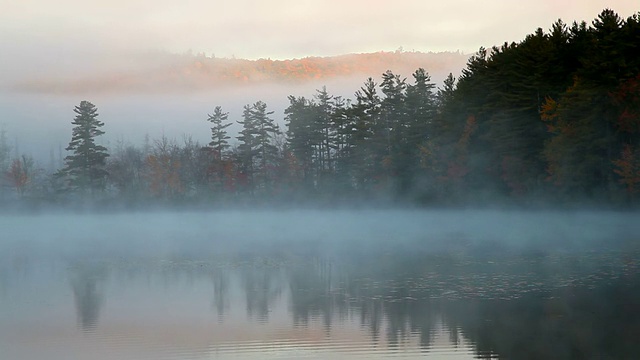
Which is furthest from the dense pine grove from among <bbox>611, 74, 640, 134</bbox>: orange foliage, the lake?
the lake

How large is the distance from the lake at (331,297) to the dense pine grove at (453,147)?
1113cm

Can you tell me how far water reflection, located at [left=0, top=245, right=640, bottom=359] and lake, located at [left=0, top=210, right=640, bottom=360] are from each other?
0.04m

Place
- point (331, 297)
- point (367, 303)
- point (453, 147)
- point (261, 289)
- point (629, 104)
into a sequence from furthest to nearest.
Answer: point (453, 147), point (629, 104), point (261, 289), point (331, 297), point (367, 303)

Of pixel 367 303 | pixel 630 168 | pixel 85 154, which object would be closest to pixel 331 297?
pixel 367 303

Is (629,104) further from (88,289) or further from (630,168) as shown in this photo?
(88,289)

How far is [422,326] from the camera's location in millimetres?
17906

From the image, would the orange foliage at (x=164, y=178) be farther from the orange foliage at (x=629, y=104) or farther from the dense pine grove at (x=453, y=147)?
the orange foliage at (x=629, y=104)

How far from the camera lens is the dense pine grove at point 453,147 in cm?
5428

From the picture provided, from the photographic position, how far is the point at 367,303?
2128cm

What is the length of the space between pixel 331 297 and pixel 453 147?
52.7 m

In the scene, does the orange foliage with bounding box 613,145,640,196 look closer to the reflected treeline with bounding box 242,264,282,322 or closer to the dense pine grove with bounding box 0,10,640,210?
the dense pine grove with bounding box 0,10,640,210

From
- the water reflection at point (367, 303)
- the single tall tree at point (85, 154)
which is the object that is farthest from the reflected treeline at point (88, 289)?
the single tall tree at point (85, 154)

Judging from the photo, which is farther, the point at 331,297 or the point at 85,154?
the point at 85,154

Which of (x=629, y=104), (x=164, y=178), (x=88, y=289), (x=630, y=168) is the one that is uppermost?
(x=629, y=104)
